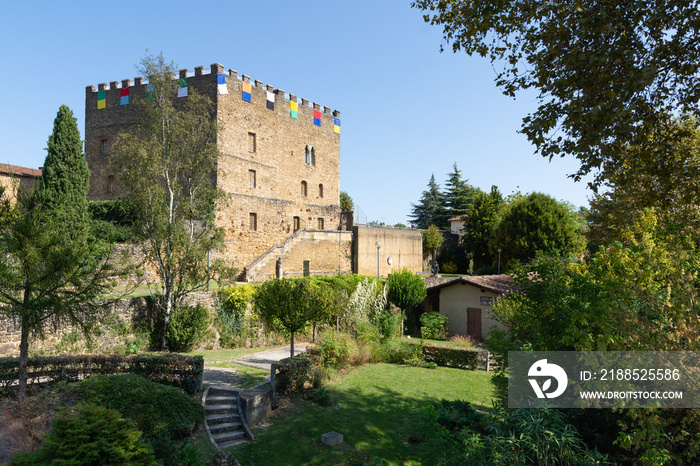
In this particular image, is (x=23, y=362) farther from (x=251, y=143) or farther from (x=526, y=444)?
(x=251, y=143)

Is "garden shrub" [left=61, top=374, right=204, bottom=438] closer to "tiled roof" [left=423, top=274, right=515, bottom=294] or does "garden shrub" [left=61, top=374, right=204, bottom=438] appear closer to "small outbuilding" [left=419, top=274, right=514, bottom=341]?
"tiled roof" [left=423, top=274, right=515, bottom=294]

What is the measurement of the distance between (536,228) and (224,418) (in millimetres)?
27225

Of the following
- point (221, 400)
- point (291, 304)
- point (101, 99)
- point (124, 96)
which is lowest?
point (221, 400)

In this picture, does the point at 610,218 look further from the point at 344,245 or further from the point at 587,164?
the point at 344,245

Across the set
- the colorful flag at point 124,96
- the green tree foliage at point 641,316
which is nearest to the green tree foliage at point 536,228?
the green tree foliage at point 641,316

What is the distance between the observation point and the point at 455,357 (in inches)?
656

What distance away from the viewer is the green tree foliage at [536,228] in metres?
29.7

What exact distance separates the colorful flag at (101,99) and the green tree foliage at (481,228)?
31.9m

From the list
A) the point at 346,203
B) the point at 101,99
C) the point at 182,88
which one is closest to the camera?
the point at 182,88

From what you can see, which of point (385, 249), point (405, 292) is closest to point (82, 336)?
point (405, 292)

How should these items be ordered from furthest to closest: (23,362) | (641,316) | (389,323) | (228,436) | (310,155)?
(310,155)
(389,323)
(228,436)
(23,362)
(641,316)

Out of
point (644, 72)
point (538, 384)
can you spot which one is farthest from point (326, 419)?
point (644, 72)

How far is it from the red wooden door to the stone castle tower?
1232cm

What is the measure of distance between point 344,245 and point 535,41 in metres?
25.6
